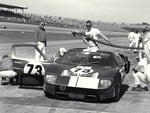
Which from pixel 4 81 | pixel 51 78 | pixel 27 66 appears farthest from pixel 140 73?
pixel 4 81

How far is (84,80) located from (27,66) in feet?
6.79

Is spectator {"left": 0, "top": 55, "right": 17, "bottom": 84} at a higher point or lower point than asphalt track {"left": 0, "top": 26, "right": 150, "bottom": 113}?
higher

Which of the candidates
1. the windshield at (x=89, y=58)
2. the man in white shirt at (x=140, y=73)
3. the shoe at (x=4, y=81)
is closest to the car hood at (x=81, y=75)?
the windshield at (x=89, y=58)

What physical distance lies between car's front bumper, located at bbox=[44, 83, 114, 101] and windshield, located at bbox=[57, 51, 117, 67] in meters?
1.15

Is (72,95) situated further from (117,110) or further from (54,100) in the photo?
(117,110)

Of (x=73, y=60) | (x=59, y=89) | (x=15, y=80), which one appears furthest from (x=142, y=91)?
(x=15, y=80)

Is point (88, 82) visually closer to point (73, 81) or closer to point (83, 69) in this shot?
point (73, 81)

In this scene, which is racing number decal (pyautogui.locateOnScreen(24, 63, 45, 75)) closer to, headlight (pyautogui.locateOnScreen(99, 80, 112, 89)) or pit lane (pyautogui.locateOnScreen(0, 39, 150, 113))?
pit lane (pyautogui.locateOnScreen(0, 39, 150, 113))

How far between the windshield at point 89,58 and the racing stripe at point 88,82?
973 millimetres

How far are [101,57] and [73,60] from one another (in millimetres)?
711

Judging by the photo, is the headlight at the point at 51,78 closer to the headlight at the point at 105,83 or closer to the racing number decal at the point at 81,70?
the racing number decal at the point at 81,70

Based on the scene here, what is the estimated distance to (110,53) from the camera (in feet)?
32.1

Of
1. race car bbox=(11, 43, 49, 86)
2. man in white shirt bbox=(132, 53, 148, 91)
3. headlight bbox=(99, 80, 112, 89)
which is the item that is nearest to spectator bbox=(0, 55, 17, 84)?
race car bbox=(11, 43, 49, 86)

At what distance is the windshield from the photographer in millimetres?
9328
